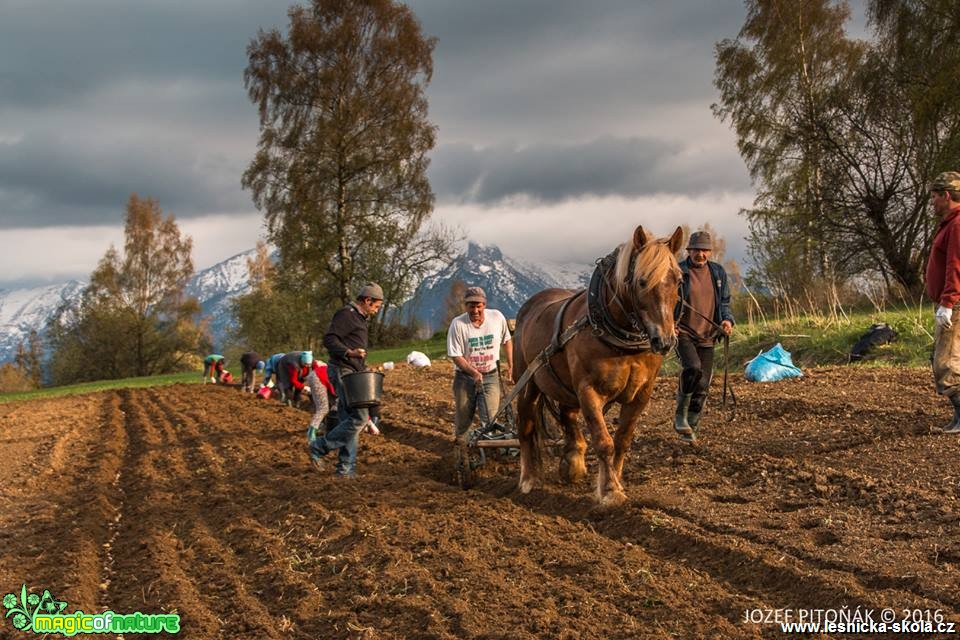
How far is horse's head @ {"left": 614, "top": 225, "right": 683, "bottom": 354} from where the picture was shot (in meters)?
5.58

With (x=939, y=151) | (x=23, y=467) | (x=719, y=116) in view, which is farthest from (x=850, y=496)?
(x=719, y=116)

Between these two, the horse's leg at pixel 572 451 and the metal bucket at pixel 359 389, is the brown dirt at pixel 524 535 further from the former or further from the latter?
the metal bucket at pixel 359 389

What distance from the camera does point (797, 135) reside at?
78.0 feet

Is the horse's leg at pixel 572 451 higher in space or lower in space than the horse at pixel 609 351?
lower

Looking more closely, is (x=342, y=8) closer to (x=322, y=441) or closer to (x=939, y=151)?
(x=939, y=151)

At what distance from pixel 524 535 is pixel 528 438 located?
1757 mm

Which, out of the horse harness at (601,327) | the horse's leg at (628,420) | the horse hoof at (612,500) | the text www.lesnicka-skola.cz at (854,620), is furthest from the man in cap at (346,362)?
the text www.lesnicka-skola.cz at (854,620)

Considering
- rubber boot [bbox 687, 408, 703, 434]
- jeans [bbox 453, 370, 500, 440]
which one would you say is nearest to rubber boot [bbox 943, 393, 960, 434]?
rubber boot [bbox 687, 408, 703, 434]

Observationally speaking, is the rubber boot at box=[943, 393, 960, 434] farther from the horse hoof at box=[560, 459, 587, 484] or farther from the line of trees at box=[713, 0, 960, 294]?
the line of trees at box=[713, 0, 960, 294]

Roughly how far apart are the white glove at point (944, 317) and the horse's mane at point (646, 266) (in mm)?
2395

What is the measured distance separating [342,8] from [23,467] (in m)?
25.5

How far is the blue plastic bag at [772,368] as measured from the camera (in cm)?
1173

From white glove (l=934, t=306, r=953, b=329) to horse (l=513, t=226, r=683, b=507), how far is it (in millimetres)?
2303

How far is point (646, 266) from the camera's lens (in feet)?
18.5
